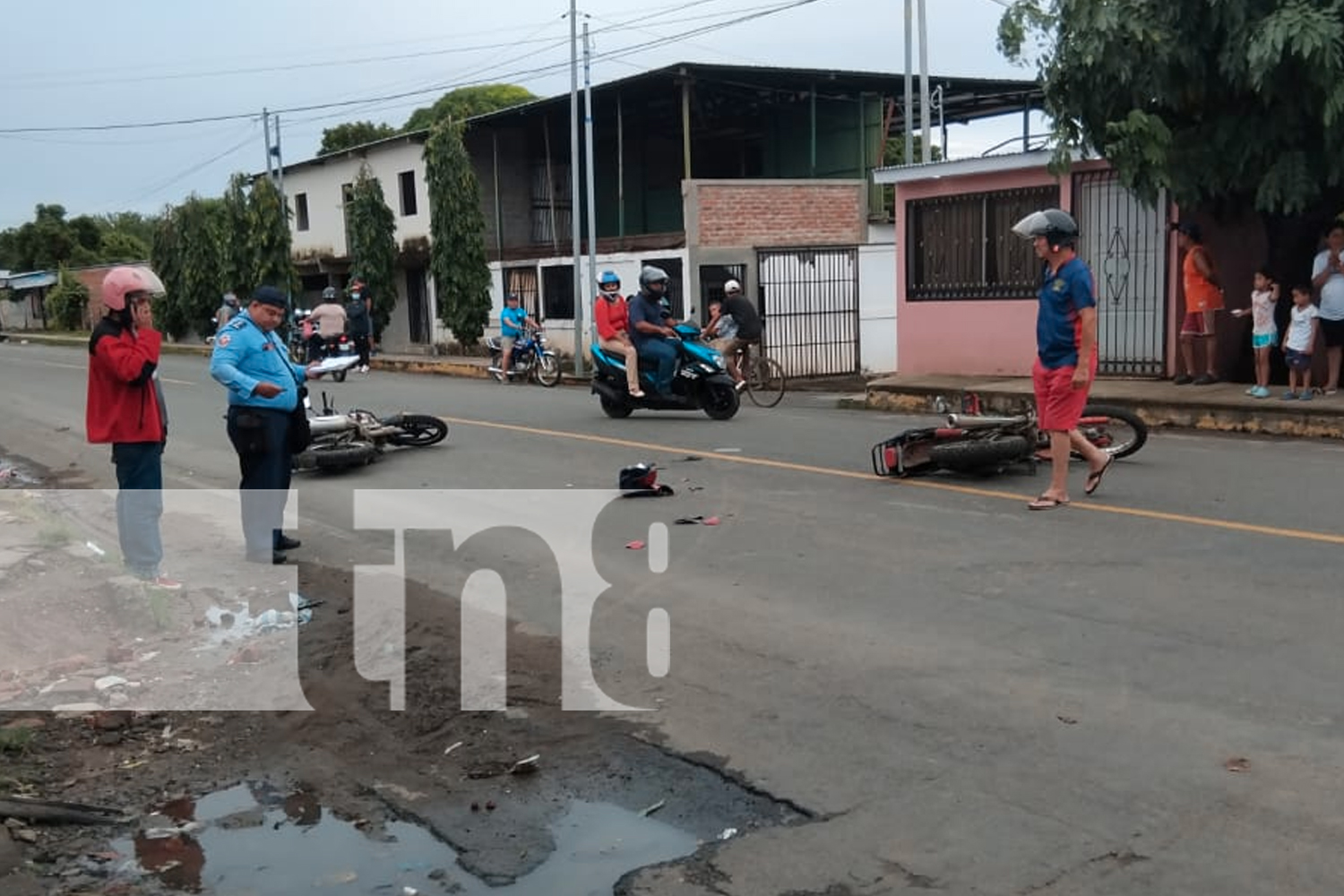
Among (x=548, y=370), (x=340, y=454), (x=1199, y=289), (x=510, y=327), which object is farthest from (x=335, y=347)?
(x=1199, y=289)

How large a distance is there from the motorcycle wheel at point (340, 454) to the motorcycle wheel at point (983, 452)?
17.6ft

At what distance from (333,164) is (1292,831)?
42557 millimetres

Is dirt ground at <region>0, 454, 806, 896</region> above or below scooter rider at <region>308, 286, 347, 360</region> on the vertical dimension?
below

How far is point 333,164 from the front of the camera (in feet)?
141

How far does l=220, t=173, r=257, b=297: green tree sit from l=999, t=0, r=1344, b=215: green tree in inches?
1260

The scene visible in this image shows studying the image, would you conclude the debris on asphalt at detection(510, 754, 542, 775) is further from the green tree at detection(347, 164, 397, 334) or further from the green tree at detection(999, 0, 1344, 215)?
the green tree at detection(347, 164, 397, 334)

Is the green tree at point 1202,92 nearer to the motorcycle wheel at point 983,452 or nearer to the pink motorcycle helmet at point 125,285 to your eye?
the motorcycle wheel at point 983,452

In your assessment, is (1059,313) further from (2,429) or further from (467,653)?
(2,429)

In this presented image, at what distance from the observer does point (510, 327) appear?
24797 mm

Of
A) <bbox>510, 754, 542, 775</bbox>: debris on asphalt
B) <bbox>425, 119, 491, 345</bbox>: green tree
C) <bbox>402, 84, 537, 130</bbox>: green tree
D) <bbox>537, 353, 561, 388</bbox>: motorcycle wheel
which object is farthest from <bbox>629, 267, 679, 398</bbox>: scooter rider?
<bbox>402, 84, 537, 130</bbox>: green tree

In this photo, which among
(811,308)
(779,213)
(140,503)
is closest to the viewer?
(140,503)

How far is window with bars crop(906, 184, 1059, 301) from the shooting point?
1695 cm

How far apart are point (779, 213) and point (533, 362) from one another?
6.93m

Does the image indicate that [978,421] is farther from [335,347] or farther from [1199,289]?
[335,347]
